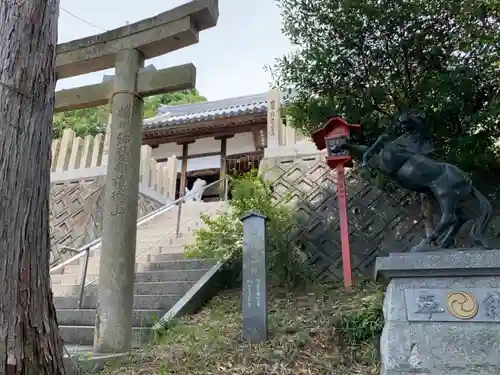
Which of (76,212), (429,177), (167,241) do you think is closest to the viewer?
(429,177)

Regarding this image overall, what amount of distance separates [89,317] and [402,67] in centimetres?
533

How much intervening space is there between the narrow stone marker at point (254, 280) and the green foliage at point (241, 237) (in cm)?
104

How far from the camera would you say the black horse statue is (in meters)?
3.40

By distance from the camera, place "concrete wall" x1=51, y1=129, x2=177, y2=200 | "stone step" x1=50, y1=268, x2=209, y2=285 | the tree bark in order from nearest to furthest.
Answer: the tree bark
"stone step" x1=50, y1=268, x2=209, y2=285
"concrete wall" x1=51, y1=129, x2=177, y2=200

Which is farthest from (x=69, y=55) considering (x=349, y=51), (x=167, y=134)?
(x=167, y=134)

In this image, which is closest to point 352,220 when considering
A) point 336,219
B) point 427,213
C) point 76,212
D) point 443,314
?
point 336,219

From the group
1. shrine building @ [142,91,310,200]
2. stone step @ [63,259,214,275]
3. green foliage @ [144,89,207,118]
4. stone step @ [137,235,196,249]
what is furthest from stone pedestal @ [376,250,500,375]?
green foliage @ [144,89,207,118]

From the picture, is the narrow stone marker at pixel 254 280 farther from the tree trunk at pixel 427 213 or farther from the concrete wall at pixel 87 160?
the concrete wall at pixel 87 160

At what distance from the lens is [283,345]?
382 centimetres

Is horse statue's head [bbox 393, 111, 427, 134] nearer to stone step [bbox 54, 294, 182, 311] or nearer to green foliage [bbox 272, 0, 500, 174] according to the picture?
green foliage [bbox 272, 0, 500, 174]

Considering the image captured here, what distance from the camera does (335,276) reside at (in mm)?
6312

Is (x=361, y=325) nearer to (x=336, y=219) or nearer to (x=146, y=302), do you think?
(x=146, y=302)

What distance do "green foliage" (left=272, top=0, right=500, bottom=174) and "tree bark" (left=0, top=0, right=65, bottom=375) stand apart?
4312 millimetres

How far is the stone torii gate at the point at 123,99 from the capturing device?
159 inches
